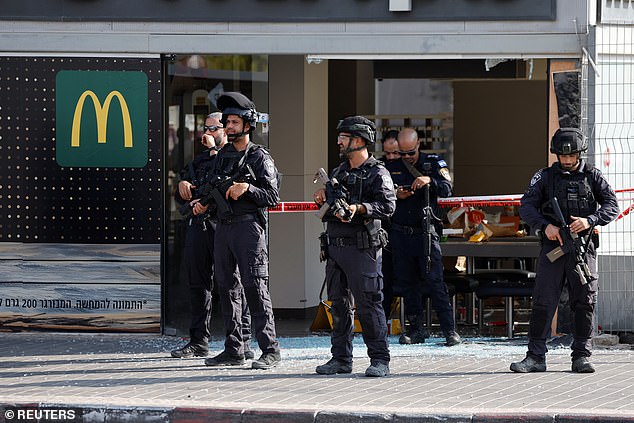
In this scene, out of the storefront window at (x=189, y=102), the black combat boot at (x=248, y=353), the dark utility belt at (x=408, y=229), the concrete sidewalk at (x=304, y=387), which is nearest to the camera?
the concrete sidewalk at (x=304, y=387)

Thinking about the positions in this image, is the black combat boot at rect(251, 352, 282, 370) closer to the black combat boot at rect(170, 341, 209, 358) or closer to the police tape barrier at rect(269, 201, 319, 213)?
the black combat boot at rect(170, 341, 209, 358)

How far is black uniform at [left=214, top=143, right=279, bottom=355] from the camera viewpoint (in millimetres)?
9570

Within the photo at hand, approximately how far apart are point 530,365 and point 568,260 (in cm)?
90

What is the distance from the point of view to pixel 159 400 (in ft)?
27.2

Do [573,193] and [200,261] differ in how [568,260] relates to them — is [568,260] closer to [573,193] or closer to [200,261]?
[573,193]

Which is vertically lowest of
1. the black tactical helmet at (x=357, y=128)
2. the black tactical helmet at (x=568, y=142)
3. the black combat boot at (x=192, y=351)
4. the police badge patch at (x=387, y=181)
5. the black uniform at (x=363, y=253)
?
the black combat boot at (x=192, y=351)

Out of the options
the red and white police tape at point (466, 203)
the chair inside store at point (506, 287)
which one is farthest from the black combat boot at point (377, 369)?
Answer: the chair inside store at point (506, 287)

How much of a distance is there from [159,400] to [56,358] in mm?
2334

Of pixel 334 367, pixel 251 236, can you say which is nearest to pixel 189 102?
pixel 251 236

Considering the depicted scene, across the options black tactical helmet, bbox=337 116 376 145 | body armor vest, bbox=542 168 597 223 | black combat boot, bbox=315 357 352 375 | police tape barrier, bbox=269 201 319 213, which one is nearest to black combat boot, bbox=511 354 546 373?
body armor vest, bbox=542 168 597 223

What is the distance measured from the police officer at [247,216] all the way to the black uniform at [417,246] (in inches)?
72.2

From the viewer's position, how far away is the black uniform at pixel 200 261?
33.3 feet

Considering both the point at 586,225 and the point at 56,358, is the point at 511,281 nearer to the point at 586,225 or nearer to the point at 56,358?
the point at 586,225

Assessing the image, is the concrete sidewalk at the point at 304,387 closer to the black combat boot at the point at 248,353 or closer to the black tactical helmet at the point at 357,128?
the black combat boot at the point at 248,353
